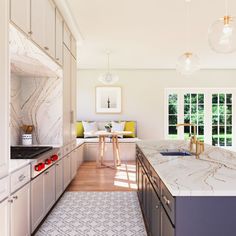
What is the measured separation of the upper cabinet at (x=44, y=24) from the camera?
233 cm

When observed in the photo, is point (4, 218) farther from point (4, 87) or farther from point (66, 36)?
point (66, 36)

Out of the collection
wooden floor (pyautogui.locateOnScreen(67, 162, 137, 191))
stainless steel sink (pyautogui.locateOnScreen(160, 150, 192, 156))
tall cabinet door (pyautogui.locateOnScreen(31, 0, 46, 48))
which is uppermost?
tall cabinet door (pyautogui.locateOnScreen(31, 0, 46, 48))

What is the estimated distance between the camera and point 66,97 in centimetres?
362

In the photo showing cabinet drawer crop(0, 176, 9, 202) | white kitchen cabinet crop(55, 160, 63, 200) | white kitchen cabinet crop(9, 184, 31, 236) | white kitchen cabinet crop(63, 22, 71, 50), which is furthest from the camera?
white kitchen cabinet crop(63, 22, 71, 50)

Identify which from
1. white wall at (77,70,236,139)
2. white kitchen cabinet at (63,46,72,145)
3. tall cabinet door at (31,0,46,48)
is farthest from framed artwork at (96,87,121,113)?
tall cabinet door at (31,0,46,48)

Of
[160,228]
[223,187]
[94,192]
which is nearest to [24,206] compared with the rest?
[160,228]

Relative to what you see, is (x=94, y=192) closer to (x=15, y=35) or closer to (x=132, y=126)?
(x=15, y=35)

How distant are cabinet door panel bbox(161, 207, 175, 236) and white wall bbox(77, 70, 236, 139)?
5911 mm

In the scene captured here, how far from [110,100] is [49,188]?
4.88m

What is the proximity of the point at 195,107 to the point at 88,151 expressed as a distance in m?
3.65

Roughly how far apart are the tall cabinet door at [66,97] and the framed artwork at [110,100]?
352 cm

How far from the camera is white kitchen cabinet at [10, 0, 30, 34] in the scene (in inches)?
72.3

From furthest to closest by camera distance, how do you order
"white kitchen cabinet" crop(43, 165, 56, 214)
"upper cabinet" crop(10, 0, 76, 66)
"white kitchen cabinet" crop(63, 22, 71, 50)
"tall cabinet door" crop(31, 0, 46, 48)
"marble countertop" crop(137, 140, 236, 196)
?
"white kitchen cabinet" crop(63, 22, 71, 50) → "white kitchen cabinet" crop(43, 165, 56, 214) → "tall cabinet door" crop(31, 0, 46, 48) → "upper cabinet" crop(10, 0, 76, 66) → "marble countertop" crop(137, 140, 236, 196)

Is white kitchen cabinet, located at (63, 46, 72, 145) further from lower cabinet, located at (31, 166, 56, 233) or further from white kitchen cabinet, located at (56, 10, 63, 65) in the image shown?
lower cabinet, located at (31, 166, 56, 233)
